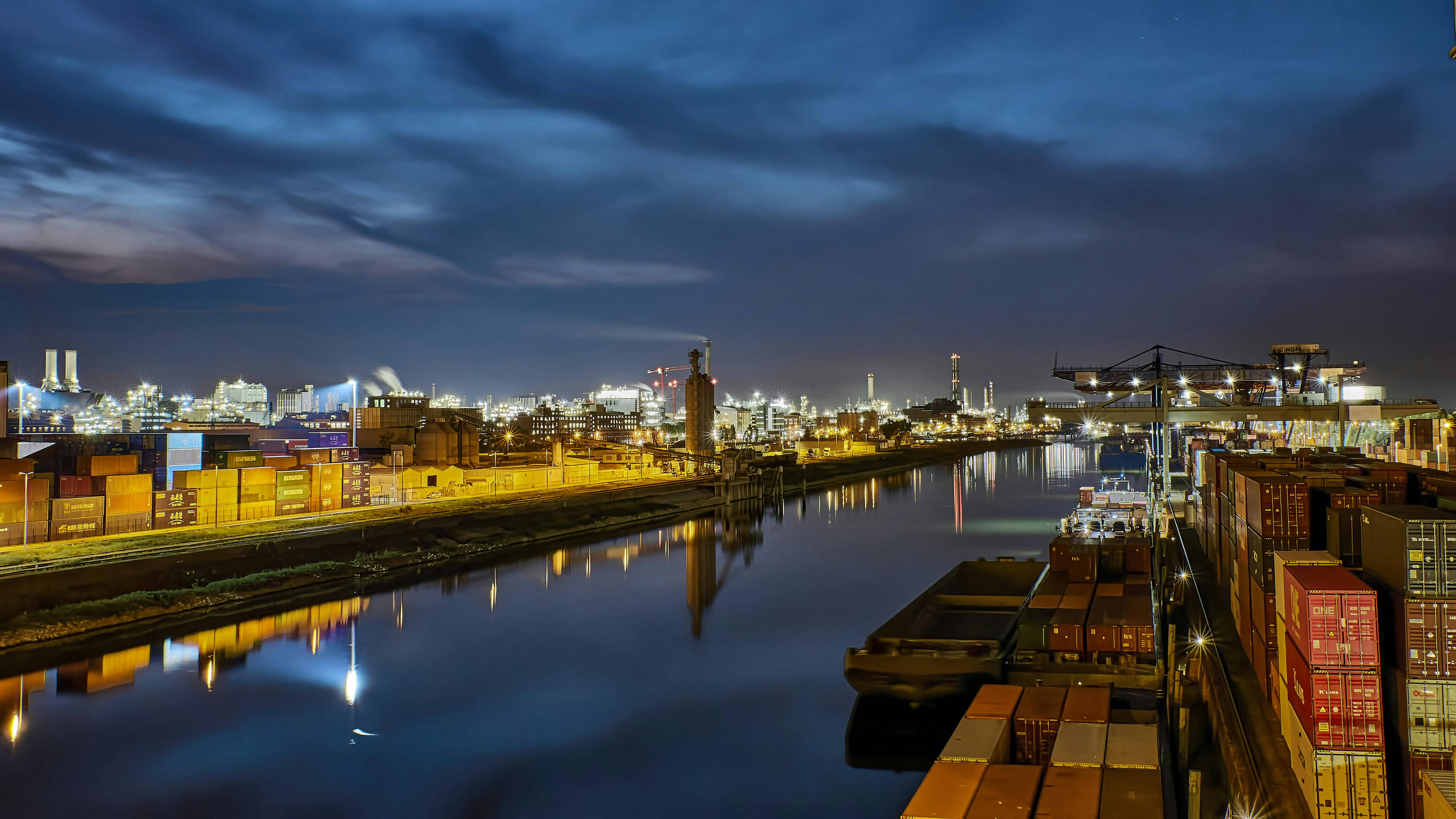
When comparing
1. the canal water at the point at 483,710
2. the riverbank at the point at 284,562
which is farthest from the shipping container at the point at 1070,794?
the riverbank at the point at 284,562

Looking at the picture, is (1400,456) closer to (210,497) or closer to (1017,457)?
(210,497)

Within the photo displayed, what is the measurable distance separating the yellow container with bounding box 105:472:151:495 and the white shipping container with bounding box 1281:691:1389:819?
96.6ft

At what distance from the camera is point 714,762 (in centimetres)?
1291

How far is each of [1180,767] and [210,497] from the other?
2852 cm

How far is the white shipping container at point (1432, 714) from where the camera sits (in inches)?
262

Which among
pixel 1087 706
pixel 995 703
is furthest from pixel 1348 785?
pixel 995 703

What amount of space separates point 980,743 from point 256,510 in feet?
89.9

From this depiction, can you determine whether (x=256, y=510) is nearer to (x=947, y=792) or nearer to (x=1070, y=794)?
(x=947, y=792)

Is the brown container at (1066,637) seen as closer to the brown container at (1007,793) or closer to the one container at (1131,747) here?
the one container at (1131,747)

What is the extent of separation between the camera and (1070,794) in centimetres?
773

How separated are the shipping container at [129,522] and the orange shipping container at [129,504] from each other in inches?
0.8

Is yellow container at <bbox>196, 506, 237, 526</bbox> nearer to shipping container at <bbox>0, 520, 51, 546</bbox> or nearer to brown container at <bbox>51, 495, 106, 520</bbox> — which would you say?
brown container at <bbox>51, 495, 106, 520</bbox>

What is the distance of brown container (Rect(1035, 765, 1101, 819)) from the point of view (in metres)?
7.34

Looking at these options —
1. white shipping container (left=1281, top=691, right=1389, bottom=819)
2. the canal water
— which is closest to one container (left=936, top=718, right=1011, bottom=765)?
the canal water
